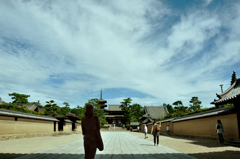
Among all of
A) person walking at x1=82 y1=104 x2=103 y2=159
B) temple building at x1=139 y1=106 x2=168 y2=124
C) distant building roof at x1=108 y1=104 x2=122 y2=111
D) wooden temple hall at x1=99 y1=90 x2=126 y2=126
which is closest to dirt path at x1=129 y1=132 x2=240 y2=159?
person walking at x1=82 y1=104 x2=103 y2=159

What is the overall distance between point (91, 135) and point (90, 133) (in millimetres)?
58

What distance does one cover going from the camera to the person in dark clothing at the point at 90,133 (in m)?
4.59

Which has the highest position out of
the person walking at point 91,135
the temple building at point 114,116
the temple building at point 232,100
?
the temple building at point 232,100

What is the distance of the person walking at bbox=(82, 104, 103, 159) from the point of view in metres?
4.60

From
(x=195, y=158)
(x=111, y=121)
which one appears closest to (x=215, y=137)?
(x=195, y=158)

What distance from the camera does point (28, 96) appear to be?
4738cm

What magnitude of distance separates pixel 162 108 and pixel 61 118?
126 ft

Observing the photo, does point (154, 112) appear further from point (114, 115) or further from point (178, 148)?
point (178, 148)

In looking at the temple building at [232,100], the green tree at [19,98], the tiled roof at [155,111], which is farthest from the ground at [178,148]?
the tiled roof at [155,111]

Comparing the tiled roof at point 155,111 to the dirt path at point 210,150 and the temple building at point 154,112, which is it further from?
the dirt path at point 210,150

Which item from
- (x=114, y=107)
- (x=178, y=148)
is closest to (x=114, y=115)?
(x=114, y=107)

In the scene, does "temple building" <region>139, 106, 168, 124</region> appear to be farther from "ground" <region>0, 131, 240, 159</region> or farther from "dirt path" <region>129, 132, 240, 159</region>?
"dirt path" <region>129, 132, 240, 159</region>

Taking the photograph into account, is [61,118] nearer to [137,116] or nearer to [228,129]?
[228,129]

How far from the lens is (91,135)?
472cm
